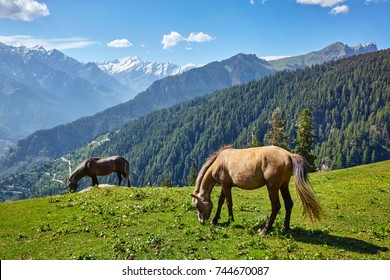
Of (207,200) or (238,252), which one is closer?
(238,252)

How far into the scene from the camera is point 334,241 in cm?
1570

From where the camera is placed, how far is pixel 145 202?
76.9 ft

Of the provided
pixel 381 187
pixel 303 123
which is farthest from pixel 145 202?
pixel 303 123

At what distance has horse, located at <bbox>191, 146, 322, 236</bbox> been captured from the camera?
1584 centimetres

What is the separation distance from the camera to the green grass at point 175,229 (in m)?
14.7

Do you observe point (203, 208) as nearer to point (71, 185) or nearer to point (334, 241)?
point (334, 241)

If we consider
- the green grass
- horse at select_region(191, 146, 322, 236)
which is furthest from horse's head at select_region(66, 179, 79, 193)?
horse at select_region(191, 146, 322, 236)

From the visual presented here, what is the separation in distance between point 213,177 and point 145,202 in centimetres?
687

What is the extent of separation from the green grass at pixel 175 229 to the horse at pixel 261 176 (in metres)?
1.21

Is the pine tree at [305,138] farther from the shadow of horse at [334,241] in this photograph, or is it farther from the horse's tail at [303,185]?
the horse's tail at [303,185]

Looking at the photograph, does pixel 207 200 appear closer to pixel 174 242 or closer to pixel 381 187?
pixel 174 242

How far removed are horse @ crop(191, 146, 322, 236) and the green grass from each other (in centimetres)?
121
